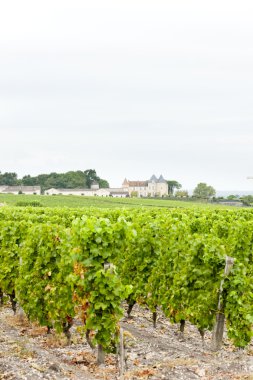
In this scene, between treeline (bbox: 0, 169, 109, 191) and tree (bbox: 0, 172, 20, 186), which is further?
tree (bbox: 0, 172, 20, 186)

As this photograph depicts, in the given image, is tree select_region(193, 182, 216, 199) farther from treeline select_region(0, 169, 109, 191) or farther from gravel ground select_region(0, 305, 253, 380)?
gravel ground select_region(0, 305, 253, 380)

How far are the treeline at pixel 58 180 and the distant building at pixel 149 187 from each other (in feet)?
82.4

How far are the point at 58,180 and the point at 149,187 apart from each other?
48.6m

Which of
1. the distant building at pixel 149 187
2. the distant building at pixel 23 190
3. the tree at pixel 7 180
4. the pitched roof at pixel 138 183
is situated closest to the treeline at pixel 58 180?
the tree at pixel 7 180

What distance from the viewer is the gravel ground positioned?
27.9ft

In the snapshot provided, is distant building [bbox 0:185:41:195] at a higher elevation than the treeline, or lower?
lower

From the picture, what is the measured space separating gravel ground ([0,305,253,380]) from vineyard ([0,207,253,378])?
35 cm

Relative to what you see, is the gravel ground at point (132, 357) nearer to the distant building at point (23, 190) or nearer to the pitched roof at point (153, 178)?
the distant building at point (23, 190)

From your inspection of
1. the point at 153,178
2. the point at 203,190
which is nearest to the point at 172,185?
the point at 153,178

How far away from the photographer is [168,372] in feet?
28.4

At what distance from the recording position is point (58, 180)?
6181 inches

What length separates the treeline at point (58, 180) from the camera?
156m

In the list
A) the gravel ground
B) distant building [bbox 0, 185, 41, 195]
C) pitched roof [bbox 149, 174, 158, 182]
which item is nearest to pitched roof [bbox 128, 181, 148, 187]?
pitched roof [bbox 149, 174, 158, 182]

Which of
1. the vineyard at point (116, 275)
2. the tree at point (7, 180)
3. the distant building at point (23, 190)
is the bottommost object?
the vineyard at point (116, 275)
